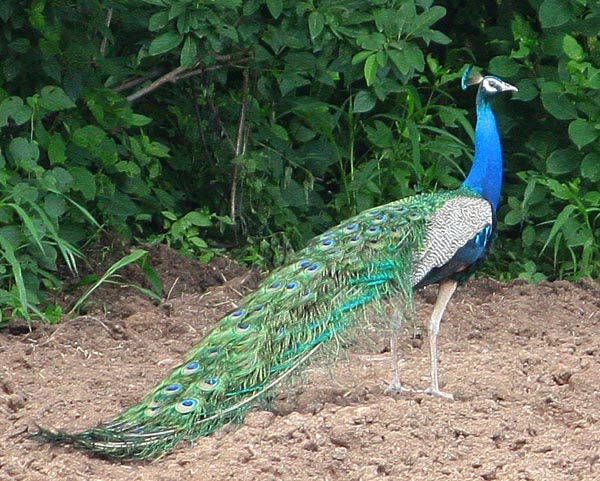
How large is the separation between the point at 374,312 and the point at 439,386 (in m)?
0.44

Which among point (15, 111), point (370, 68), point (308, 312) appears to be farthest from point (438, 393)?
point (15, 111)

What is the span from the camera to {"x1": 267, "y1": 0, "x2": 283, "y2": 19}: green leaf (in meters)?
6.23

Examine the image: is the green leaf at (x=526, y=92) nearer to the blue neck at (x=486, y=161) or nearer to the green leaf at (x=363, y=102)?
the green leaf at (x=363, y=102)

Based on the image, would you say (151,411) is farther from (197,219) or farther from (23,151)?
(197,219)

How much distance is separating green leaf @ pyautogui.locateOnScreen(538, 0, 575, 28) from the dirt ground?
143cm

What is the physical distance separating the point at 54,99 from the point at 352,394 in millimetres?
2155

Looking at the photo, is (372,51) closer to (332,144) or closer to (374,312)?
(332,144)

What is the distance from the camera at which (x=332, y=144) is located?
758 centimetres

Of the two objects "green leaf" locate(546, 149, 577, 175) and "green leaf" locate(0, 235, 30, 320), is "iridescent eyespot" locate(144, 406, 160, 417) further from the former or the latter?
"green leaf" locate(546, 149, 577, 175)

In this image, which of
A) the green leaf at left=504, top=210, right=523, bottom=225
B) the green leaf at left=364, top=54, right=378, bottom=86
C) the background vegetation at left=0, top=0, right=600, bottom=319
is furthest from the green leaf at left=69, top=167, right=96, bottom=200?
the green leaf at left=504, top=210, right=523, bottom=225

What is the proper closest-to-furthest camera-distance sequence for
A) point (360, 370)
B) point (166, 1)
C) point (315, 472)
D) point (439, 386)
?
point (315, 472)
point (439, 386)
point (360, 370)
point (166, 1)

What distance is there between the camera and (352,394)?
202 inches

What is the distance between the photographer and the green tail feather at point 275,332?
4.52 m

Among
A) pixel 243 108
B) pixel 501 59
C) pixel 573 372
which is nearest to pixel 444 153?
pixel 501 59
